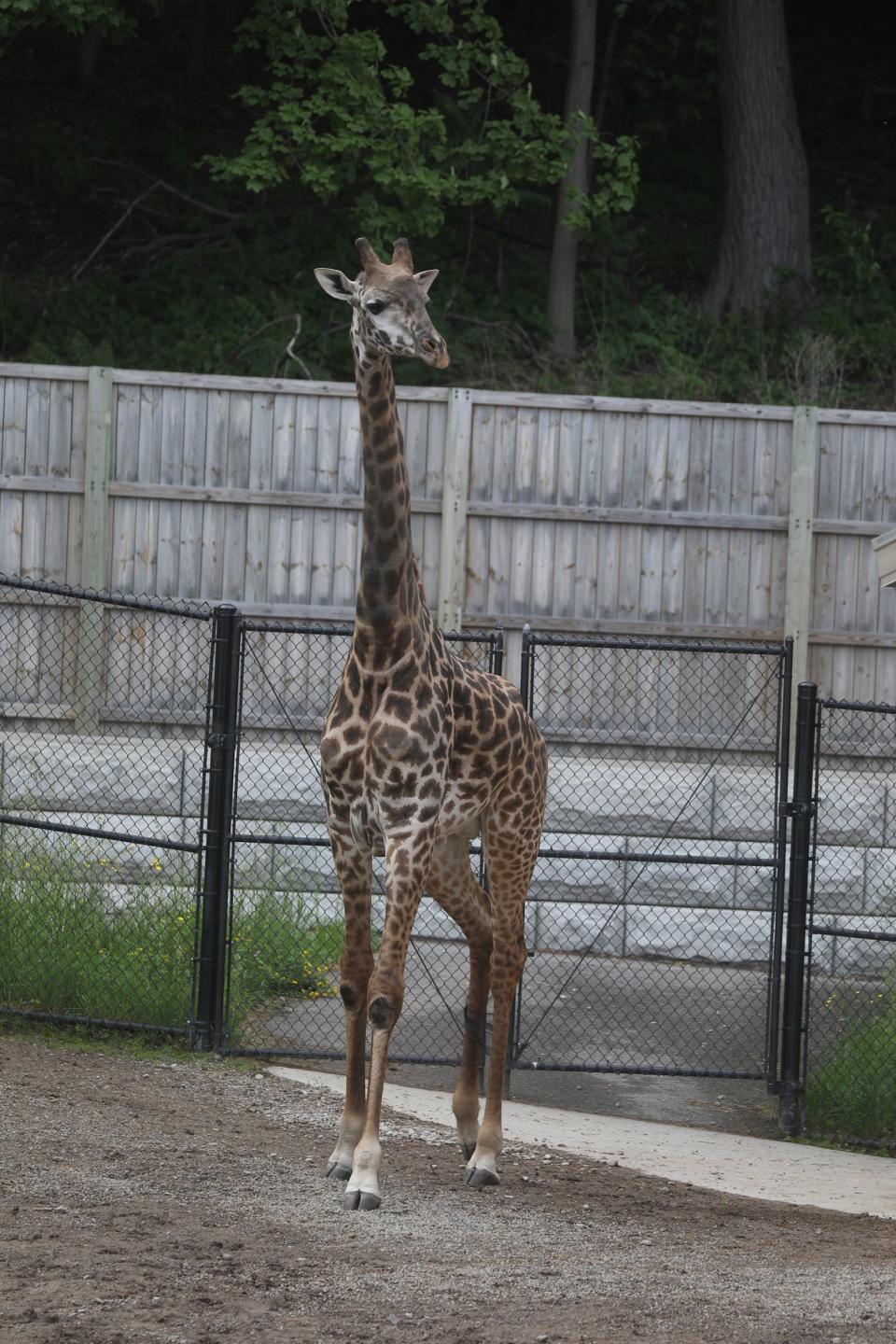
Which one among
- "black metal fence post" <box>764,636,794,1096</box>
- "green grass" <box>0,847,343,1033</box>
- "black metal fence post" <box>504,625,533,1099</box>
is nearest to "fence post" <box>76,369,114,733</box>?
"green grass" <box>0,847,343,1033</box>

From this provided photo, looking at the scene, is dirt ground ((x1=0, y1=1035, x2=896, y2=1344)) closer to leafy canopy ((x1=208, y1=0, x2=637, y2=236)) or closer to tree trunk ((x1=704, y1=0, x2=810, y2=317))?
leafy canopy ((x1=208, y1=0, x2=637, y2=236))

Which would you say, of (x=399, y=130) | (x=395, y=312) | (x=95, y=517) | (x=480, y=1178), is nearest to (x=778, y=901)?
(x=480, y=1178)

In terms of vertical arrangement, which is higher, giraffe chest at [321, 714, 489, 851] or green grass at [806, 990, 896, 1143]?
giraffe chest at [321, 714, 489, 851]

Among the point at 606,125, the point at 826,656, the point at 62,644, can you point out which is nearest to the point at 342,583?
the point at 62,644

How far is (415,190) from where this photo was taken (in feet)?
47.3

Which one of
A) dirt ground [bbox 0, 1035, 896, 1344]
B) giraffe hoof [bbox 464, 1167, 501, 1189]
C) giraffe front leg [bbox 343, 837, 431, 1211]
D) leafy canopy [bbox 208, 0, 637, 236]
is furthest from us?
leafy canopy [bbox 208, 0, 637, 236]

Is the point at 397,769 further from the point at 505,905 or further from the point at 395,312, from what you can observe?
the point at 395,312

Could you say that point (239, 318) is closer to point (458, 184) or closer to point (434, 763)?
point (458, 184)

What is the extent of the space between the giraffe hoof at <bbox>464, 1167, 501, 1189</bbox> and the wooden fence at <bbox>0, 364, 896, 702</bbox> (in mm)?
6435

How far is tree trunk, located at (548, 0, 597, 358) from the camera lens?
15.7m

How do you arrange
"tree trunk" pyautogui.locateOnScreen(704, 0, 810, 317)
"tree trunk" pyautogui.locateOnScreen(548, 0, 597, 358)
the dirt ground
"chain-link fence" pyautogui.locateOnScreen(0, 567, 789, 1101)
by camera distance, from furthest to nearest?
"tree trunk" pyautogui.locateOnScreen(704, 0, 810, 317), "tree trunk" pyautogui.locateOnScreen(548, 0, 597, 358), "chain-link fence" pyautogui.locateOnScreen(0, 567, 789, 1101), the dirt ground

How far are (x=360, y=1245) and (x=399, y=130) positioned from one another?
11.1 m

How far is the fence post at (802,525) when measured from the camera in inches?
470

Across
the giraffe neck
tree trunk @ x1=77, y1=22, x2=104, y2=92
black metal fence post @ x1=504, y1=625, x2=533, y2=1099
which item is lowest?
black metal fence post @ x1=504, y1=625, x2=533, y2=1099
